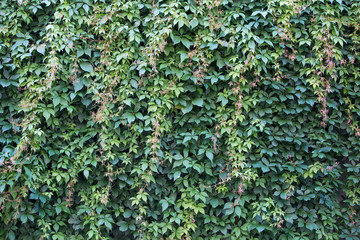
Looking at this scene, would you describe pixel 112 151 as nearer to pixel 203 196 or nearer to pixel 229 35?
pixel 203 196

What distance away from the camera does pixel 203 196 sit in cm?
308

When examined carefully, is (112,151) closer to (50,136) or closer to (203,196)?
(50,136)

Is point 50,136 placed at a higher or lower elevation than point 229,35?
lower

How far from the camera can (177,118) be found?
3164mm

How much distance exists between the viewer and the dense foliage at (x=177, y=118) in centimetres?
309

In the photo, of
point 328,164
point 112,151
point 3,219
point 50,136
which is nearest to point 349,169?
point 328,164

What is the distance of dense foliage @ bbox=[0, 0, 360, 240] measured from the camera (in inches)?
121

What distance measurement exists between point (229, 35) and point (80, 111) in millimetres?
1731

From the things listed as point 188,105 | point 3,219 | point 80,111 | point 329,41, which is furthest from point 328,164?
point 3,219

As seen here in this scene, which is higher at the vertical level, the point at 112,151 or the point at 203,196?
the point at 112,151

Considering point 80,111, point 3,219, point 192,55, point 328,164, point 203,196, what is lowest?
point 3,219

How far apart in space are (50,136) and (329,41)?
3.06 meters

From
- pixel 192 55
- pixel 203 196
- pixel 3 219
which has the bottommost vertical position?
pixel 3 219

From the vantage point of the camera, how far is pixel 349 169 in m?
3.24
